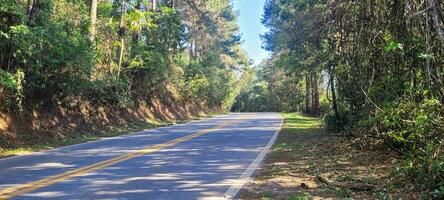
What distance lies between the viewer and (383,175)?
9133mm

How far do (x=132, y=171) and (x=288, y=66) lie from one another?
1554cm

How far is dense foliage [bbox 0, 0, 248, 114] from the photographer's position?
50.7 feet

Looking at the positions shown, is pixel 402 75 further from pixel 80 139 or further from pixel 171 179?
pixel 80 139

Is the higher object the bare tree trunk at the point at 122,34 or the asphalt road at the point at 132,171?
the bare tree trunk at the point at 122,34

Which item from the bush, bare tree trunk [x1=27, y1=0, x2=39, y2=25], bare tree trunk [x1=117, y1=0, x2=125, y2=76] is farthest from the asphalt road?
bare tree trunk [x1=117, y1=0, x2=125, y2=76]

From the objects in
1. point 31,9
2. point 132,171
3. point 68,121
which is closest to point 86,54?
point 31,9

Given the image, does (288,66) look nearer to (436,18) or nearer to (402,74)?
(402,74)

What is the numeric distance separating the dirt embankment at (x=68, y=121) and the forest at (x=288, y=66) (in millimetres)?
70

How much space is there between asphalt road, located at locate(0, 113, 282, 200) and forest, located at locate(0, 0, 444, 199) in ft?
10.1

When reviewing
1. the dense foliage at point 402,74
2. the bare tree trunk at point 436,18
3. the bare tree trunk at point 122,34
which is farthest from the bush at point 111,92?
the bare tree trunk at point 436,18


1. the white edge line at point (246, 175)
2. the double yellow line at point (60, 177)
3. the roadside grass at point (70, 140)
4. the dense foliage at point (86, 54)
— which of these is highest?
the dense foliage at point (86, 54)

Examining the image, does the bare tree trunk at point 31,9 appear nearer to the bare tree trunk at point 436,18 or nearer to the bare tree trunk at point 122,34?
the bare tree trunk at point 122,34

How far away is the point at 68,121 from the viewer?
21078 millimetres

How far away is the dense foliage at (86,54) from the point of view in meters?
15.4
